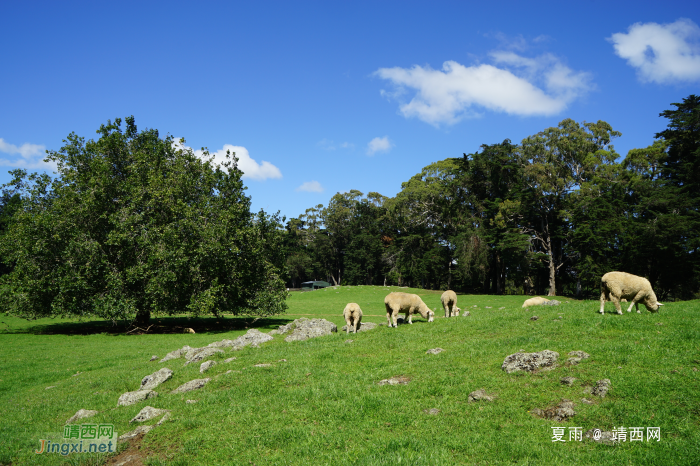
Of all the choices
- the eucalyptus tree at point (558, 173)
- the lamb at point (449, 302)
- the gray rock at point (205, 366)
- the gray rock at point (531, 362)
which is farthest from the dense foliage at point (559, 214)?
the gray rock at point (531, 362)

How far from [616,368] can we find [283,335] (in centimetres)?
1634

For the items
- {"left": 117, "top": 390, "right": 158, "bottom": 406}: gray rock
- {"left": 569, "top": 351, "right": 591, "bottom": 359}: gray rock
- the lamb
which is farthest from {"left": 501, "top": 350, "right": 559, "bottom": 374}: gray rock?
the lamb

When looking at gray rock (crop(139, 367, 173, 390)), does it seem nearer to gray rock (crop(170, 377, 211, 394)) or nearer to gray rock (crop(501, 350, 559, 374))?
gray rock (crop(170, 377, 211, 394))

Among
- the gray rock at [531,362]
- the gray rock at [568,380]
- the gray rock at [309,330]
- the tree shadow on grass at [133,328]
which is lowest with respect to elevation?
the tree shadow on grass at [133,328]

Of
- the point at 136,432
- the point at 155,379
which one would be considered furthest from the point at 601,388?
the point at 155,379

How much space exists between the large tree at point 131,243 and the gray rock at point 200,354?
1253 cm

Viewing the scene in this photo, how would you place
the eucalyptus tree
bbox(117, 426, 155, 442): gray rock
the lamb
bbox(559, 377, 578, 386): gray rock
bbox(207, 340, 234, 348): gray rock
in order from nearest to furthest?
1. bbox(559, 377, 578, 386): gray rock
2. bbox(117, 426, 155, 442): gray rock
3. bbox(207, 340, 234, 348): gray rock
4. the lamb
5. the eucalyptus tree

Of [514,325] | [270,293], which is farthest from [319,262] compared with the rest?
[514,325]

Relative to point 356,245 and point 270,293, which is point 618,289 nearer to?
point 270,293

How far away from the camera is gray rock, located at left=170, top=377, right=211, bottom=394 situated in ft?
41.3

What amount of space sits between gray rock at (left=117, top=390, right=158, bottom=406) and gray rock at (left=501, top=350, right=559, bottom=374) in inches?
425

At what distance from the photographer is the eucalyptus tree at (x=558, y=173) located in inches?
2223

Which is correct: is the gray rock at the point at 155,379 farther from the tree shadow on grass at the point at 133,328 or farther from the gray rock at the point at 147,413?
the tree shadow on grass at the point at 133,328

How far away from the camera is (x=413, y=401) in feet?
30.9
